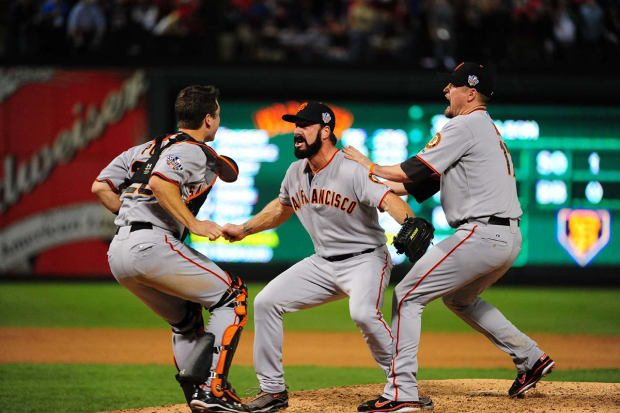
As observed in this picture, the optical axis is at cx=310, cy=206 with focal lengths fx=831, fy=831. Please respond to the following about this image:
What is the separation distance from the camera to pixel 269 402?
16.7 ft

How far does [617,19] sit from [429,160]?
1102 cm

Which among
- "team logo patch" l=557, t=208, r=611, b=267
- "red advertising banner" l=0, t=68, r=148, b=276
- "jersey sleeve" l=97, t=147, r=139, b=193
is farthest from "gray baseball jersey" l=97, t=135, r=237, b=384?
"team logo patch" l=557, t=208, r=611, b=267

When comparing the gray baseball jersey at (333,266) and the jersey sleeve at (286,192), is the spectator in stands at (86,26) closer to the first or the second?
the jersey sleeve at (286,192)

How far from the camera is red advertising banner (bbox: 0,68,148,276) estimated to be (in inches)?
543

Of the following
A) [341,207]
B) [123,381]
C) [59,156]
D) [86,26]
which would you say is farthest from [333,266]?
[86,26]

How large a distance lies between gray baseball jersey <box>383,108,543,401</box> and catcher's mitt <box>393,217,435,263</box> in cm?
8

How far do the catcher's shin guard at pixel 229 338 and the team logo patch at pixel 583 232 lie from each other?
9.84m

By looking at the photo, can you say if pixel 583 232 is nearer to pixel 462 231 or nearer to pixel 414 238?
pixel 462 231

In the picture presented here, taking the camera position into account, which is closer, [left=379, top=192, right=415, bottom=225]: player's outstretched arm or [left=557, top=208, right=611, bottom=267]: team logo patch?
[left=379, top=192, right=415, bottom=225]: player's outstretched arm

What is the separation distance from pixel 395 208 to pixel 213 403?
1.57m

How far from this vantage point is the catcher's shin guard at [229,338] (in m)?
4.77

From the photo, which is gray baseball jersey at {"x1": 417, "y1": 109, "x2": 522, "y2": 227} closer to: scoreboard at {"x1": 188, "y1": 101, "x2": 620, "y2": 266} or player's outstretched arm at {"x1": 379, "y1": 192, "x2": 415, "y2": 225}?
player's outstretched arm at {"x1": 379, "y1": 192, "x2": 415, "y2": 225}

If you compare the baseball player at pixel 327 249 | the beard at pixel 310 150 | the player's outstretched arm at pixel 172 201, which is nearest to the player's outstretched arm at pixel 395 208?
the baseball player at pixel 327 249

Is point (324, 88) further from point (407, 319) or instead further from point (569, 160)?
point (407, 319)
